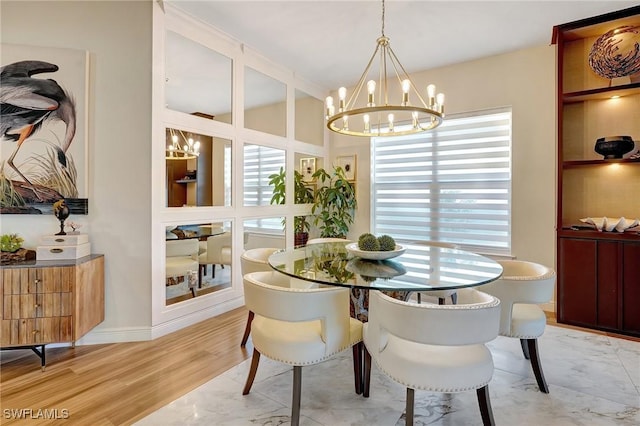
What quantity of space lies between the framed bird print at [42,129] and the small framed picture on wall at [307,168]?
2726 mm

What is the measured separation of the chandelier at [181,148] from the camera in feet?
10.1

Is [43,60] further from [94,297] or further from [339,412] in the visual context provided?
[339,412]

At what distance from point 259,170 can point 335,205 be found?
1259 mm

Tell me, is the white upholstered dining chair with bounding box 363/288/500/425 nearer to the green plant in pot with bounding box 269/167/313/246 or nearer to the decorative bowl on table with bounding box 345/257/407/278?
the decorative bowl on table with bounding box 345/257/407/278

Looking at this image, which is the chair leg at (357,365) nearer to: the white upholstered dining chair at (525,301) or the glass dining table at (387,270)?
the glass dining table at (387,270)

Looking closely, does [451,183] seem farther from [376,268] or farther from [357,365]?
[357,365]

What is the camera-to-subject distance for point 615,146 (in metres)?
3.08

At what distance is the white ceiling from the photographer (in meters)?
2.87

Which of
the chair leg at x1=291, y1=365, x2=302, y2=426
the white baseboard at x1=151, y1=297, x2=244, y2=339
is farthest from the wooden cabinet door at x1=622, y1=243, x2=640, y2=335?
the white baseboard at x1=151, y1=297, x2=244, y2=339

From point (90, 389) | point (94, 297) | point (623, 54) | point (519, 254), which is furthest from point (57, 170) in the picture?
point (623, 54)

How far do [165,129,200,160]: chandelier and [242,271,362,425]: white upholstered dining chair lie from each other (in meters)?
1.81

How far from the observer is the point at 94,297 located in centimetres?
269

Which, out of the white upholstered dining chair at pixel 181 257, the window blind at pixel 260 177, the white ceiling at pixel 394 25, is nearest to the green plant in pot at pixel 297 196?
the window blind at pixel 260 177

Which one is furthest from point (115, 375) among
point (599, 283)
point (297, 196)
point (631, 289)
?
point (631, 289)
